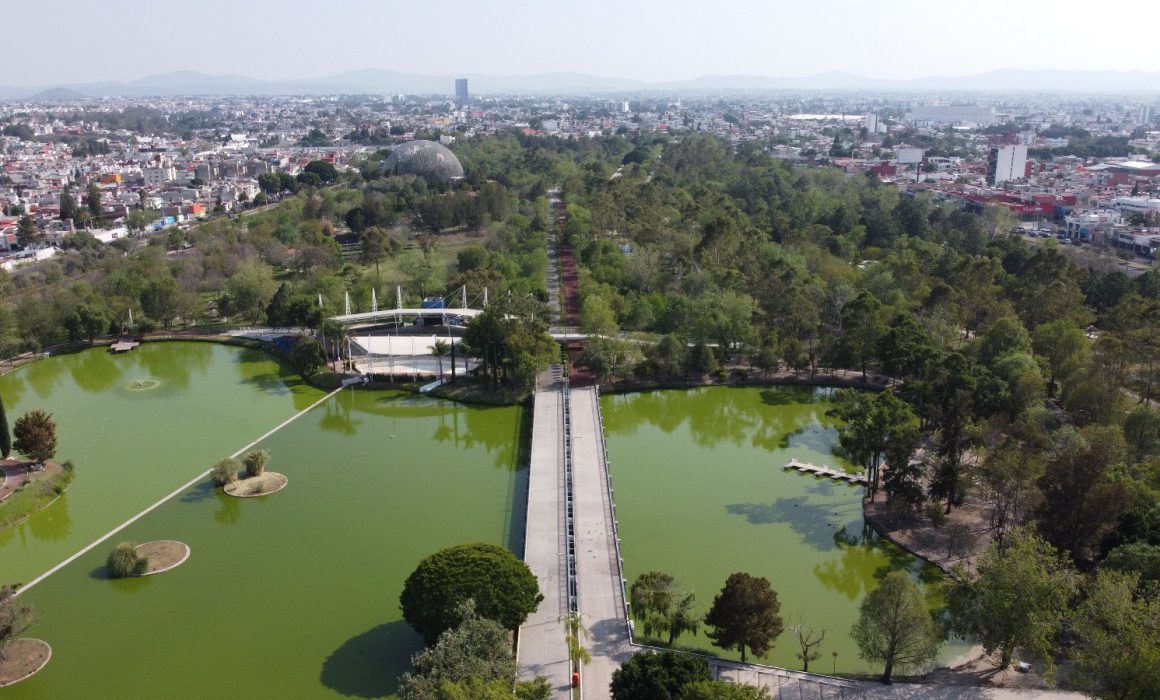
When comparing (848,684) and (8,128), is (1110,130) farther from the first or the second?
(8,128)

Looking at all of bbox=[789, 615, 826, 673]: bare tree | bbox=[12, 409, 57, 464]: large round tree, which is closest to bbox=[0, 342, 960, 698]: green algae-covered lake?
bbox=[789, 615, 826, 673]: bare tree

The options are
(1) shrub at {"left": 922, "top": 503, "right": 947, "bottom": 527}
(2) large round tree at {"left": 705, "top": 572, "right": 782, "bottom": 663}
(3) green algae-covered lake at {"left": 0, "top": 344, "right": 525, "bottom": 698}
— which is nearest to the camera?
(2) large round tree at {"left": 705, "top": 572, "right": 782, "bottom": 663}

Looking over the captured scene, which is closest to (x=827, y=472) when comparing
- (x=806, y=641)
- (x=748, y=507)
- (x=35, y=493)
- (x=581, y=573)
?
(x=748, y=507)

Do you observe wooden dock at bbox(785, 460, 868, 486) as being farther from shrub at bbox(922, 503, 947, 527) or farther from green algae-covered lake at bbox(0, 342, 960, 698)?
shrub at bbox(922, 503, 947, 527)

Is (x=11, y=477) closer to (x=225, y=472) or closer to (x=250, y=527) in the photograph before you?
(x=225, y=472)

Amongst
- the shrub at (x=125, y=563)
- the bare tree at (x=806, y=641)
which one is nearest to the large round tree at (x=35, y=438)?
the shrub at (x=125, y=563)

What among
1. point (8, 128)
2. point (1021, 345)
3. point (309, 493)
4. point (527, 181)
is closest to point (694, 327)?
point (1021, 345)

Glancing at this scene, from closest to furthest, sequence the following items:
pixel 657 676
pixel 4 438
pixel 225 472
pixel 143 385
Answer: pixel 657 676 < pixel 225 472 < pixel 4 438 < pixel 143 385
